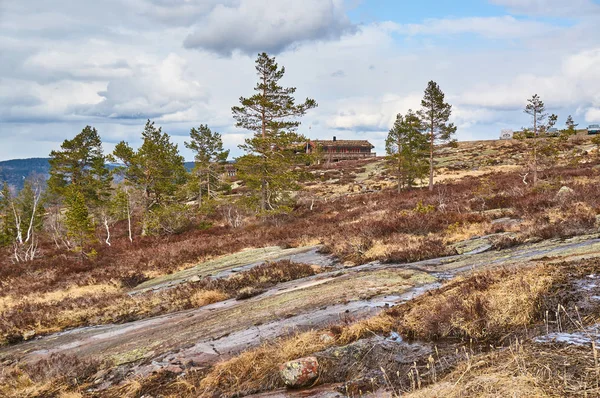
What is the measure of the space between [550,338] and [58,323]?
12123 mm

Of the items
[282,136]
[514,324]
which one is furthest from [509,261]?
[282,136]

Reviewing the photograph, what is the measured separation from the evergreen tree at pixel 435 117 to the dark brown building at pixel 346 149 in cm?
5661

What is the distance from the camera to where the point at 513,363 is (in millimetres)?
4109

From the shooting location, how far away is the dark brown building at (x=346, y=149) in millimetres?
96750

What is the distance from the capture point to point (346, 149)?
100750 millimetres

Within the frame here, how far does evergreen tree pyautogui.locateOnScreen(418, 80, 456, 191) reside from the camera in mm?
37219

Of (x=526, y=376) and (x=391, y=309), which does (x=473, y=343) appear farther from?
(x=391, y=309)

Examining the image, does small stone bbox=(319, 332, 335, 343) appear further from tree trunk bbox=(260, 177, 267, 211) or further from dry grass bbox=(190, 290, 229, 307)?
→ tree trunk bbox=(260, 177, 267, 211)

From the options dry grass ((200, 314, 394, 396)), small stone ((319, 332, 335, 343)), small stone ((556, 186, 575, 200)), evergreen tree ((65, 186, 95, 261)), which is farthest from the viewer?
evergreen tree ((65, 186, 95, 261))

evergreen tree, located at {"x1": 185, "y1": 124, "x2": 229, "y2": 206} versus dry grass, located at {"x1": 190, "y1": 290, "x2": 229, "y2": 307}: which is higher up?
evergreen tree, located at {"x1": 185, "y1": 124, "x2": 229, "y2": 206}

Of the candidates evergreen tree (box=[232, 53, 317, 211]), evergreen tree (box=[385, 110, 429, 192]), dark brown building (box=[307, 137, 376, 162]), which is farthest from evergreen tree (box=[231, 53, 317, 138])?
dark brown building (box=[307, 137, 376, 162])

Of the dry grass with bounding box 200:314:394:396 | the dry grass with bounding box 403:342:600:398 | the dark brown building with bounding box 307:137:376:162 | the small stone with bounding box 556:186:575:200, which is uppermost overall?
the dark brown building with bounding box 307:137:376:162

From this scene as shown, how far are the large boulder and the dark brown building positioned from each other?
9082 cm

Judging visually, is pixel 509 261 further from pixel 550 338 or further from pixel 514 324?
pixel 550 338
